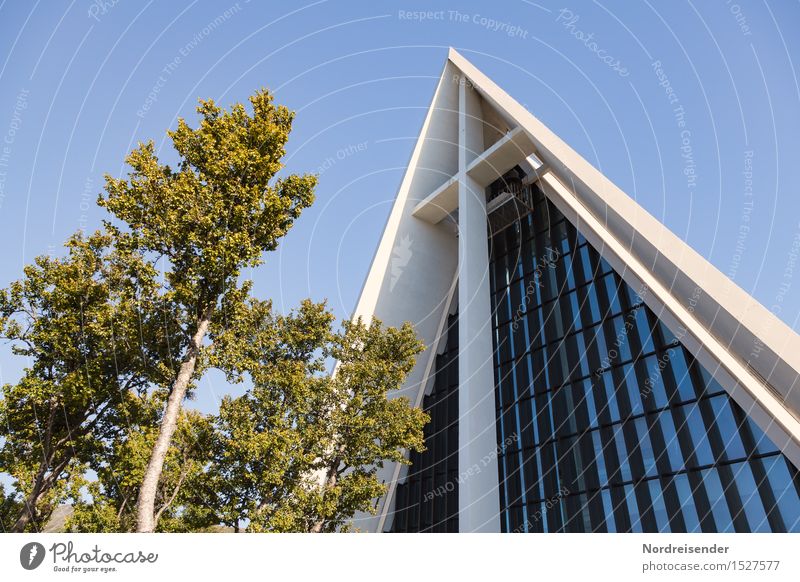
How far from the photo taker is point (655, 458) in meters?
14.6

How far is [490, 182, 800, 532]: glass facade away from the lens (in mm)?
12711

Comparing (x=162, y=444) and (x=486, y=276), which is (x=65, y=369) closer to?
(x=162, y=444)

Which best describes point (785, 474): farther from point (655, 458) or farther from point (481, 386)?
point (481, 386)

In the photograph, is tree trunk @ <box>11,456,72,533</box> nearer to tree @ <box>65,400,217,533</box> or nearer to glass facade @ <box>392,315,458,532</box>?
tree @ <box>65,400,217,533</box>

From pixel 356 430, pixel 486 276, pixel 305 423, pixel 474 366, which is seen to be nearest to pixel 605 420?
pixel 474 366

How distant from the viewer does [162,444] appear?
371 inches

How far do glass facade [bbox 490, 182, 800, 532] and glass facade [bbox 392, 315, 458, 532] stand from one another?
9.82ft

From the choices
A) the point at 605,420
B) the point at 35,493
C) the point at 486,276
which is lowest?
the point at 35,493

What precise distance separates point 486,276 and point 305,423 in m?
12.6

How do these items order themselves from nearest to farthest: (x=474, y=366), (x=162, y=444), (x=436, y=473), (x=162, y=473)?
(x=162, y=444) → (x=162, y=473) → (x=474, y=366) → (x=436, y=473)

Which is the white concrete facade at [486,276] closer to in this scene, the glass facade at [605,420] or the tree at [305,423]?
the glass facade at [605,420]

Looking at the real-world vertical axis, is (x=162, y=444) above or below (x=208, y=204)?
below

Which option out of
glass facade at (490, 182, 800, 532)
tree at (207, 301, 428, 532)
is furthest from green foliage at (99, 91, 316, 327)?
glass facade at (490, 182, 800, 532)

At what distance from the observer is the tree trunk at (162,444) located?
8.63 metres
